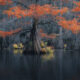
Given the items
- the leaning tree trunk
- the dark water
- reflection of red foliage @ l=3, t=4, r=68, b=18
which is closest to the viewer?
the dark water

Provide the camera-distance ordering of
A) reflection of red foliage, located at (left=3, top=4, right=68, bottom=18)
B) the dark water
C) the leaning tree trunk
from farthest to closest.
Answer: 1. the leaning tree trunk
2. reflection of red foliage, located at (left=3, top=4, right=68, bottom=18)
3. the dark water

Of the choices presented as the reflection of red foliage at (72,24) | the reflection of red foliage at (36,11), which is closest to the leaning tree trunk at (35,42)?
the reflection of red foliage at (36,11)

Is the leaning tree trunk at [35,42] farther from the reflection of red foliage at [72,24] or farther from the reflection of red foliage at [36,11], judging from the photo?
the reflection of red foliage at [72,24]

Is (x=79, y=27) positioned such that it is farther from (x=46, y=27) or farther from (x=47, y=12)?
(x=46, y=27)

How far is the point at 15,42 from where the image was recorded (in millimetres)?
22812

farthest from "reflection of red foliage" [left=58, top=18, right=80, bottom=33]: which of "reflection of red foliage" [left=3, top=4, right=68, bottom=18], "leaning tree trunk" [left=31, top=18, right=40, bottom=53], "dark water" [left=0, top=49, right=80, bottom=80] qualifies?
"dark water" [left=0, top=49, right=80, bottom=80]

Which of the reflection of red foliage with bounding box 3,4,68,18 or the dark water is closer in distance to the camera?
the dark water

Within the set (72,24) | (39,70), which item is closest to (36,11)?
(72,24)

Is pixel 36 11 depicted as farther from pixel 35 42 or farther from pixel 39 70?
pixel 39 70

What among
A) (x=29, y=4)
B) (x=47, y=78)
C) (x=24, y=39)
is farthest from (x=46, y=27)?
(x=47, y=78)

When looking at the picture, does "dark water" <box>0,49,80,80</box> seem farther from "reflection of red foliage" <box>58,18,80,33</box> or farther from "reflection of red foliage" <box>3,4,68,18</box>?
"reflection of red foliage" <box>3,4,68,18</box>

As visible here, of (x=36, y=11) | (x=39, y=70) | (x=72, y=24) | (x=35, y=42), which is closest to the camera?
(x=39, y=70)

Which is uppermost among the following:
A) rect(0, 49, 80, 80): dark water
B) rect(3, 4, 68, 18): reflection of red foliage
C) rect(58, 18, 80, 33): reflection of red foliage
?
rect(3, 4, 68, 18): reflection of red foliage

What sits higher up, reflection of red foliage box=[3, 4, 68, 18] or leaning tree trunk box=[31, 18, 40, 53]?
reflection of red foliage box=[3, 4, 68, 18]
